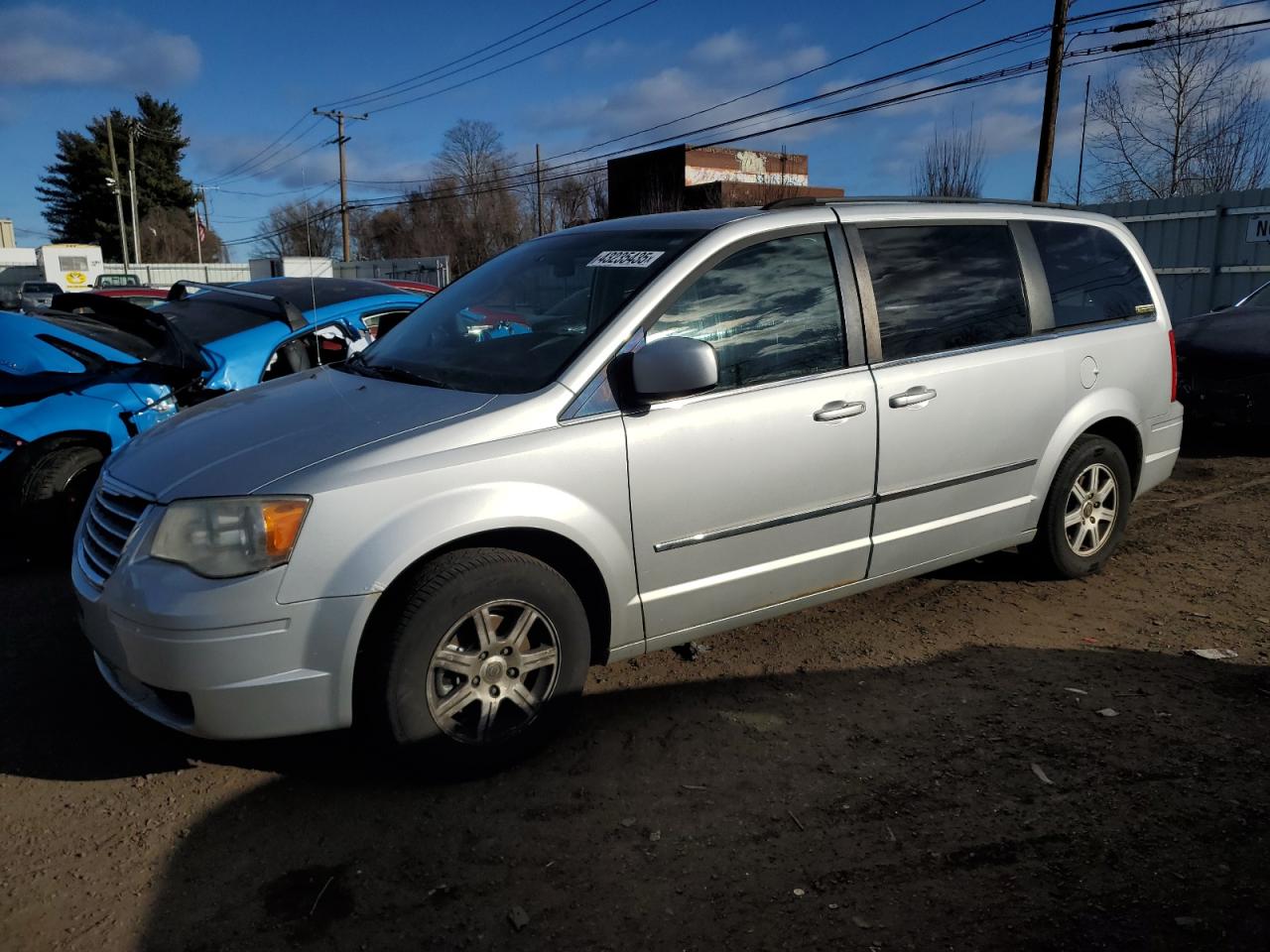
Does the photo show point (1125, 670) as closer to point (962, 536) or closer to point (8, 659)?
point (962, 536)

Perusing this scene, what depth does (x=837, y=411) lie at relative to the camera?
11.9 ft

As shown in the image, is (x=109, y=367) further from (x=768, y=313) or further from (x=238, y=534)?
(x=768, y=313)

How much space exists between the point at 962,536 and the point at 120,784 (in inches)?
135

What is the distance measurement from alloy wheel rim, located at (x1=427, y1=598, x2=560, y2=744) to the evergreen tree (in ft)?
261

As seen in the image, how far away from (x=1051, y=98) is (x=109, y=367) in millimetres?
18740

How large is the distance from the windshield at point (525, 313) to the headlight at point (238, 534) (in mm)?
840

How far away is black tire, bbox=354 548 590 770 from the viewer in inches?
112

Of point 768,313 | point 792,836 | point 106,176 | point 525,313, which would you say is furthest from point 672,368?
point 106,176

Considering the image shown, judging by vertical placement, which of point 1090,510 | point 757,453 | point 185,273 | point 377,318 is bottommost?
point 1090,510

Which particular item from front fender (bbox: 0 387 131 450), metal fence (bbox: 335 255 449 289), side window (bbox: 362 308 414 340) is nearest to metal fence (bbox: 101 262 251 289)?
metal fence (bbox: 335 255 449 289)

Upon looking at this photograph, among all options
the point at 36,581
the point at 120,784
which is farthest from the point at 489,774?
the point at 36,581

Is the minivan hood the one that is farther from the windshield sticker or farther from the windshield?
the windshield sticker

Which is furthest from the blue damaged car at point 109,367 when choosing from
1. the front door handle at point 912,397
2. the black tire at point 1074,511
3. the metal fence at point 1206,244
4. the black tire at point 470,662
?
the metal fence at point 1206,244

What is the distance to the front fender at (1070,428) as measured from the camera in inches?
173
